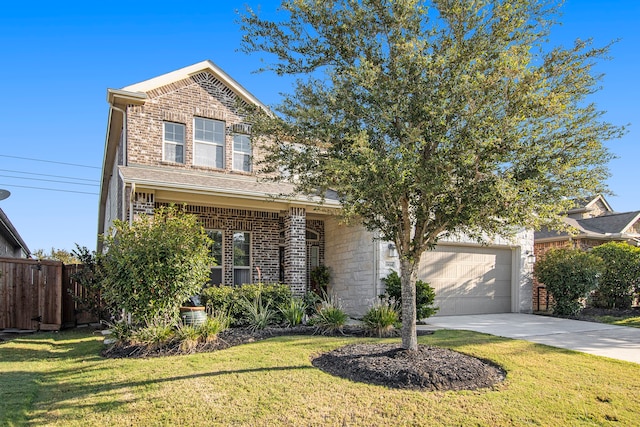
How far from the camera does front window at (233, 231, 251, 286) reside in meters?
13.6

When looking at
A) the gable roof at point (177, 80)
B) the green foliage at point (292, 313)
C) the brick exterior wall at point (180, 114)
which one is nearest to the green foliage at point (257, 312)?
the green foliage at point (292, 313)

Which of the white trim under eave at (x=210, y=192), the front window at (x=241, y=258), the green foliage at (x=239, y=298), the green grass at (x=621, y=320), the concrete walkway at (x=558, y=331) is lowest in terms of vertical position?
the green grass at (x=621, y=320)

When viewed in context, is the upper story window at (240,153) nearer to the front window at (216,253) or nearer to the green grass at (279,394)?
the front window at (216,253)

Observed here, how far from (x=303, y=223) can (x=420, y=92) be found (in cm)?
725

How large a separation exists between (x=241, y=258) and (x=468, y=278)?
7.26 meters

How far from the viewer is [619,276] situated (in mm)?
14828

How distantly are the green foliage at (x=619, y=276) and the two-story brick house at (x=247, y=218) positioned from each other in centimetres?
301

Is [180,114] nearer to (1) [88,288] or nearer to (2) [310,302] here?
(1) [88,288]

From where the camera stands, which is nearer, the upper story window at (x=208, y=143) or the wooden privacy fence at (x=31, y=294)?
the wooden privacy fence at (x=31, y=294)

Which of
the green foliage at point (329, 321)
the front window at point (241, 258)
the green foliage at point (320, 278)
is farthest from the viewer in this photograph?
the green foliage at point (320, 278)

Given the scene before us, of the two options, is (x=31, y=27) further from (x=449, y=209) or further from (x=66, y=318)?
(x=449, y=209)

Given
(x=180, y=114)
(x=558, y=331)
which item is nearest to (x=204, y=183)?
(x=180, y=114)

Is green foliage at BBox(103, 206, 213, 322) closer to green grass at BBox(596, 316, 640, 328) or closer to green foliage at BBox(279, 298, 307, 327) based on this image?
green foliage at BBox(279, 298, 307, 327)

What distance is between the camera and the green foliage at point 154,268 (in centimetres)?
765
